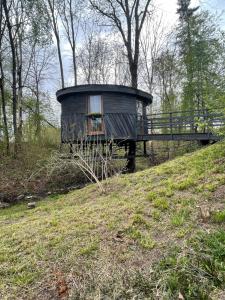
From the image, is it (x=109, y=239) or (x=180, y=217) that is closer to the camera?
(x=109, y=239)

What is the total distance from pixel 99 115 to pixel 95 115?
19 cm

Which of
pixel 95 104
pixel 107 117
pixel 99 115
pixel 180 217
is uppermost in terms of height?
pixel 95 104

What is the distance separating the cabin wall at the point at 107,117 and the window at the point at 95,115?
0.20 metres

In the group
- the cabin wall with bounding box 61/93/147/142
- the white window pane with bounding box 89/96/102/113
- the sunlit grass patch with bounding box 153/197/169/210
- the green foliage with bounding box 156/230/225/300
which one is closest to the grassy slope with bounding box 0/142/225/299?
the sunlit grass patch with bounding box 153/197/169/210

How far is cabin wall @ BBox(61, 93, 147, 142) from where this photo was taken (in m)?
13.9

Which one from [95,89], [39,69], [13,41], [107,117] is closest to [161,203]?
[107,117]

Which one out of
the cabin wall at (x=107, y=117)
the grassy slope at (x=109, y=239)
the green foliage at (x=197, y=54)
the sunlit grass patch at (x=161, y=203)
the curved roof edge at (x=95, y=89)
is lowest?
the grassy slope at (x=109, y=239)

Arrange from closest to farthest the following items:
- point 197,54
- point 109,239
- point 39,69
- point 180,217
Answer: point 109,239, point 180,217, point 197,54, point 39,69

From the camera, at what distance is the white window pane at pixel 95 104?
1436cm

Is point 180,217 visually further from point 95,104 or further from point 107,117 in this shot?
point 95,104

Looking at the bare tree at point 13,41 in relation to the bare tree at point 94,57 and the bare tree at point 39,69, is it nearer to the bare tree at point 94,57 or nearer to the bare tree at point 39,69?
the bare tree at point 39,69

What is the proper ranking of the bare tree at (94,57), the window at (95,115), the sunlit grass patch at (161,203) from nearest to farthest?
the sunlit grass patch at (161,203) → the window at (95,115) → the bare tree at (94,57)

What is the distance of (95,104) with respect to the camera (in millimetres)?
14398

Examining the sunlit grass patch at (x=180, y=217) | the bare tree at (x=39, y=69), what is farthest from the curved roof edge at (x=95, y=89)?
the sunlit grass patch at (x=180, y=217)
